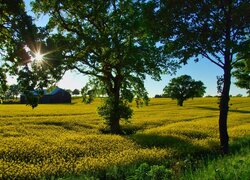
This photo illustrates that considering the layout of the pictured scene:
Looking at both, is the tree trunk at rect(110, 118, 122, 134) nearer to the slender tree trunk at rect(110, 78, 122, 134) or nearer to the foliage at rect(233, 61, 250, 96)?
the slender tree trunk at rect(110, 78, 122, 134)

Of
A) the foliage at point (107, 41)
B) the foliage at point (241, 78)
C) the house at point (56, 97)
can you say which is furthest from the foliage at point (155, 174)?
the house at point (56, 97)

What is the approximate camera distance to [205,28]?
19.5 meters

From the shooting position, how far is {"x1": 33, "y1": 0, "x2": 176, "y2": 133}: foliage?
31.1 meters

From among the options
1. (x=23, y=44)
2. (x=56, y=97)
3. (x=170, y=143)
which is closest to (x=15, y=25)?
(x=23, y=44)

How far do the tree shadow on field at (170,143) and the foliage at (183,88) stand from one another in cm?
6686

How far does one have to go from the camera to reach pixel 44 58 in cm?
Result: 1909

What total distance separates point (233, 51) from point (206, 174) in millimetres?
11191

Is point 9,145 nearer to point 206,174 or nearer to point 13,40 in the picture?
point 13,40

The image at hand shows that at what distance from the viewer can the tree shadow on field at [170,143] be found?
22.2 meters

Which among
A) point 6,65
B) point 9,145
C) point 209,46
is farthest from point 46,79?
point 209,46

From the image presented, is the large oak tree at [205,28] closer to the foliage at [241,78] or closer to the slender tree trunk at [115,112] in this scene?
the slender tree trunk at [115,112]

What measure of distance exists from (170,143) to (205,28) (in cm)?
901

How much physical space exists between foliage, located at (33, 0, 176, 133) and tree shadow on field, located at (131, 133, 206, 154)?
7.55 meters

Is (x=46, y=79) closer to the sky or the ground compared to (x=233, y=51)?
→ closer to the ground
